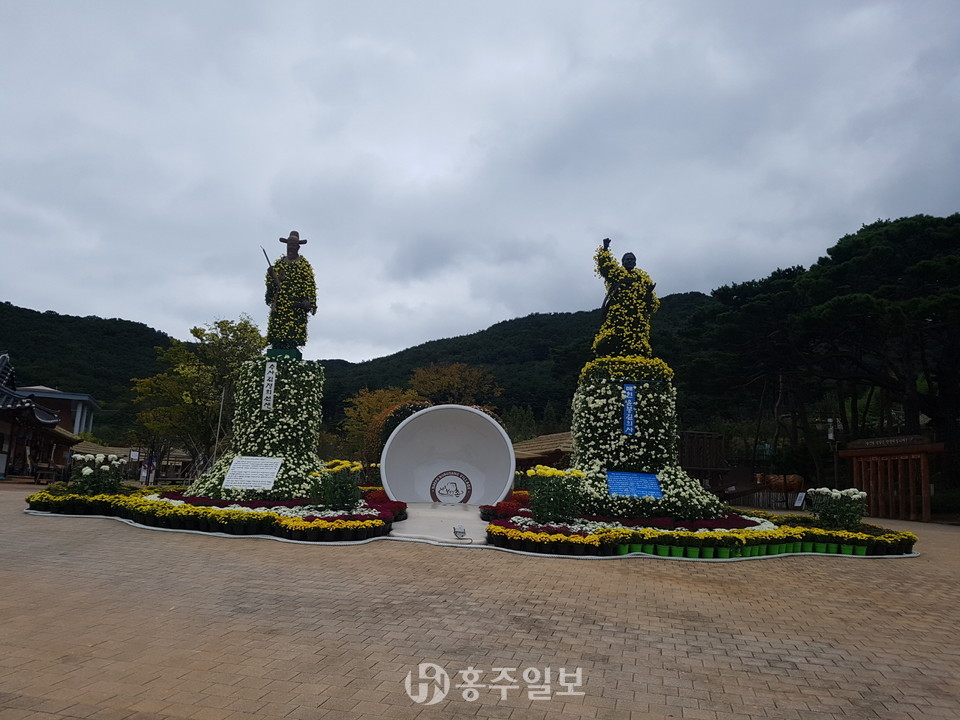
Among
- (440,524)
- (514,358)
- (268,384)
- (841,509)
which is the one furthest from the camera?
(514,358)

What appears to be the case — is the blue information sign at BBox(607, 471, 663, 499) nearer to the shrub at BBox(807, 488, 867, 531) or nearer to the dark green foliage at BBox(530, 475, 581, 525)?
the dark green foliage at BBox(530, 475, 581, 525)

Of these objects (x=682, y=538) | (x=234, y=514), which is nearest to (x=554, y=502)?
(x=682, y=538)

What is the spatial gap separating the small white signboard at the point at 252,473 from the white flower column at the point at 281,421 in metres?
0.15

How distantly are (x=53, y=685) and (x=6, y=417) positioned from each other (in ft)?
98.0

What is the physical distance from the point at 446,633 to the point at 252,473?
30.7ft

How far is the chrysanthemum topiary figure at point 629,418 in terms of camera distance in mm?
12906

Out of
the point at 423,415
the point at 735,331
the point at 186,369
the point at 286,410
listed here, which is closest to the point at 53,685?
the point at 286,410

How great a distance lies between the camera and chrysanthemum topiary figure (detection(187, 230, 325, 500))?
1408 cm

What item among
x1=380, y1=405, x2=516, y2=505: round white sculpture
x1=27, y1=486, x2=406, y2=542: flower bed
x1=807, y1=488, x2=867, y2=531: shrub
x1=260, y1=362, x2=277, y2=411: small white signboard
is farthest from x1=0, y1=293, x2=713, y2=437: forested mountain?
Answer: x1=807, y1=488, x2=867, y2=531: shrub

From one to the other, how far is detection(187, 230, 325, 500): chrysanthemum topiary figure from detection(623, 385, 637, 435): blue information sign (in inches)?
270

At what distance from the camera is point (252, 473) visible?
14.0 m

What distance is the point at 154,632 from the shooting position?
5590mm

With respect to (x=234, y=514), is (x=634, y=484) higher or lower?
higher

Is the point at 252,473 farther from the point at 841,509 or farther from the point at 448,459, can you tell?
the point at 841,509
